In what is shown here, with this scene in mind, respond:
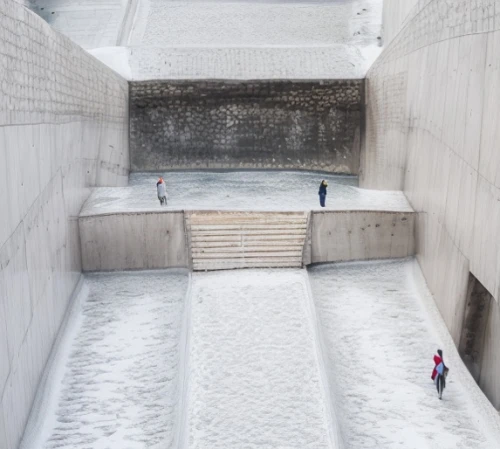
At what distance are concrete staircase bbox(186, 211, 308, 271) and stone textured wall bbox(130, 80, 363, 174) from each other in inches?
223

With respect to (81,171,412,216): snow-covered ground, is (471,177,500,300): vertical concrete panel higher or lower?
higher

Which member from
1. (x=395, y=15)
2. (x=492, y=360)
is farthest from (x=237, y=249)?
(x=395, y=15)

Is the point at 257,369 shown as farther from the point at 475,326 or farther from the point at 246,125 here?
the point at 246,125

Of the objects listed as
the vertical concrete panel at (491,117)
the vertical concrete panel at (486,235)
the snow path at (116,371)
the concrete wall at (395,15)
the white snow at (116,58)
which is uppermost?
the concrete wall at (395,15)

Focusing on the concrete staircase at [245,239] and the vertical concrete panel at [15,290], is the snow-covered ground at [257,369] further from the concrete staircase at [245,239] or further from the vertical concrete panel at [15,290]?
the vertical concrete panel at [15,290]

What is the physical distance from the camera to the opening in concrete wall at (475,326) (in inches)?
327

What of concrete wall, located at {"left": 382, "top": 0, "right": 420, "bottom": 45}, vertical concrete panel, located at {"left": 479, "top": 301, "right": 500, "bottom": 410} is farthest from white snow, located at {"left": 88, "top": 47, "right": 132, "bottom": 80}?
vertical concrete panel, located at {"left": 479, "top": 301, "right": 500, "bottom": 410}

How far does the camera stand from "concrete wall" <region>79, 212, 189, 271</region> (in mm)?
10930

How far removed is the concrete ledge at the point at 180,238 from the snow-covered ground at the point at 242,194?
21cm

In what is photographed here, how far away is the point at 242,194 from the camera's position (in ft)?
45.5

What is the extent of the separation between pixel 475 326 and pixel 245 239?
12.4 feet

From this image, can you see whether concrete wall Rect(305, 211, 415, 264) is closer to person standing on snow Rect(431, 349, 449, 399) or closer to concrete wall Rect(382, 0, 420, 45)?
person standing on snow Rect(431, 349, 449, 399)

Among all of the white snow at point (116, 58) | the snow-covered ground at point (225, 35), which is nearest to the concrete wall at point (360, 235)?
the snow-covered ground at point (225, 35)

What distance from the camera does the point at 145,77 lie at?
16328mm
